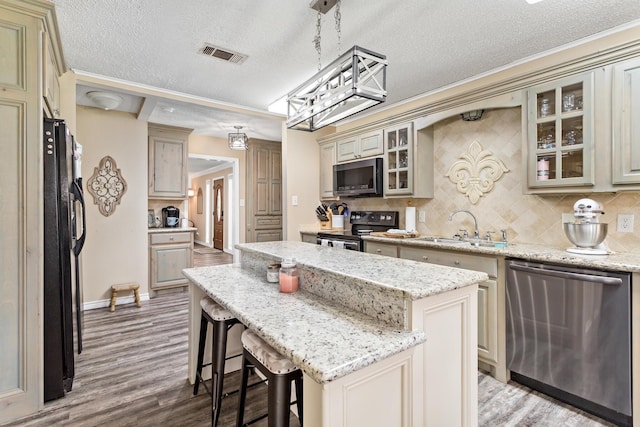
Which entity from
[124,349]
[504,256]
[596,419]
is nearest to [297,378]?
[504,256]

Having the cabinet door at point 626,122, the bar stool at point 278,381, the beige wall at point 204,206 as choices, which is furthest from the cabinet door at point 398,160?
the beige wall at point 204,206

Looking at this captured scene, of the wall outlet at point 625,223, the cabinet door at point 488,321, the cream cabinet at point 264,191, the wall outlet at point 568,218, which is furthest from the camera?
the cream cabinet at point 264,191

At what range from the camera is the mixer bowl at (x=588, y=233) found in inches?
82.0

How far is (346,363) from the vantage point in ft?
2.93

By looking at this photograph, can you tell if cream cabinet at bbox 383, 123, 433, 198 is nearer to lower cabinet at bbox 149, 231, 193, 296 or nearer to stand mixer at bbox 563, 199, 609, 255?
stand mixer at bbox 563, 199, 609, 255

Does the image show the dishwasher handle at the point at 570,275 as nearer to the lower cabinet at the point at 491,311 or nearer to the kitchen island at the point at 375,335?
the lower cabinet at the point at 491,311

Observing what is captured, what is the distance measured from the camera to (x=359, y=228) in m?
4.23

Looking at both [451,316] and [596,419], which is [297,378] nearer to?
[451,316]

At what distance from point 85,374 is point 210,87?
8.87 ft

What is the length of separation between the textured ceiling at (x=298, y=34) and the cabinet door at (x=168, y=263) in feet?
7.31

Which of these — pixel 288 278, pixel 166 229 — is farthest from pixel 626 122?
pixel 166 229

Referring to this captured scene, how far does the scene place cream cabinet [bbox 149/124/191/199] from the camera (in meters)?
4.55

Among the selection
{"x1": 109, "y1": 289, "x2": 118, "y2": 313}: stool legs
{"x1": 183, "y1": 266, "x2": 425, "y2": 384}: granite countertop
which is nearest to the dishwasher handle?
{"x1": 183, "y1": 266, "x2": 425, "y2": 384}: granite countertop

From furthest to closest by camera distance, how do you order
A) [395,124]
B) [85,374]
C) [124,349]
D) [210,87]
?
[395,124]
[210,87]
[124,349]
[85,374]
